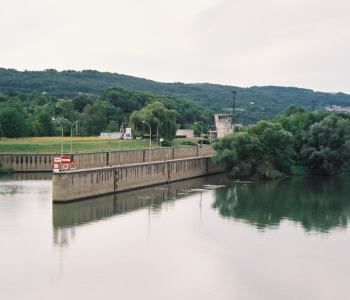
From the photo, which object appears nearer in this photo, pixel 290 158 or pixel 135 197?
pixel 135 197

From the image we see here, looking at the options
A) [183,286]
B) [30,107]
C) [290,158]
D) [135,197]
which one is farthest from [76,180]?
[30,107]

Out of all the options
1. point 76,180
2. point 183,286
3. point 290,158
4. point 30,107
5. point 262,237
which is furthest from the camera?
point 30,107

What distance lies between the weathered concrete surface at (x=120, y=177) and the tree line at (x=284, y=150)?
5583 mm

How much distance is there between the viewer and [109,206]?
55.2 meters

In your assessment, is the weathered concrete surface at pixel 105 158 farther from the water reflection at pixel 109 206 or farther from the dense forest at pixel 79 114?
the dense forest at pixel 79 114

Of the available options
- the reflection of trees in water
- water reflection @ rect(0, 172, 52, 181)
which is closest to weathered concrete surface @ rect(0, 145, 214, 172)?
water reflection @ rect(0, 172, 52, 181)

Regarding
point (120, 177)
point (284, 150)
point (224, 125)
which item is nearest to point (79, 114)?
point (224, 125)

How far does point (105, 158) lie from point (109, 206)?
17.3 m

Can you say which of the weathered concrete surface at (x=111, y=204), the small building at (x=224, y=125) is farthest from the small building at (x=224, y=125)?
the weathered concrete surface at (x=111, y=204)

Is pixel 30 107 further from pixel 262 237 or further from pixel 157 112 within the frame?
pixel 262 237

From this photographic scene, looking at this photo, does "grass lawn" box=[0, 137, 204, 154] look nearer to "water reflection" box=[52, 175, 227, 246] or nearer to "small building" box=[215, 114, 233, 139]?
"small building" box=[215, 114, 233, 139]

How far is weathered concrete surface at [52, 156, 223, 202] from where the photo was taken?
54.2 m

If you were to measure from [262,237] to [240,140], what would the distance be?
3958 cm

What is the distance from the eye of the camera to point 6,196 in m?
59.5
